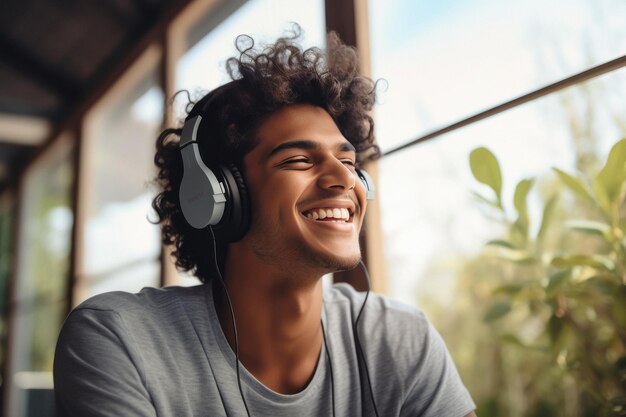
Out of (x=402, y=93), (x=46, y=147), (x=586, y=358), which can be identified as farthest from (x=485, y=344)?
(x=46, y=147)

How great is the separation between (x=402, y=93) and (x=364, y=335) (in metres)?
0.69

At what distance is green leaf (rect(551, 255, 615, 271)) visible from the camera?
3.27ft

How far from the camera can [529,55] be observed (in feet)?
4.02

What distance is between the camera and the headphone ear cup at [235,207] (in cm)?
105

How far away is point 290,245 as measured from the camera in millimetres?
1055

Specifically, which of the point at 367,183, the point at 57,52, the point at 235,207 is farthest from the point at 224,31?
the point at 57,52

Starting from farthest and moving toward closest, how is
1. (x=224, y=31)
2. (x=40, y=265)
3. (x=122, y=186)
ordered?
(x=40, y=265) < (x=122, y=186) < (x=224, y=31)

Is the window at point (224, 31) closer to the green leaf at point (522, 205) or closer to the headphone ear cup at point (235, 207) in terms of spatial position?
the headphone ear cup at point (235, 207)

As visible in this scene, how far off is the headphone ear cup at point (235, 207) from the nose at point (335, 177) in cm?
15

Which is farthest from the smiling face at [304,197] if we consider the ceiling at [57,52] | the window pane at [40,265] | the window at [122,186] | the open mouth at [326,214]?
the window pane at [40,265]

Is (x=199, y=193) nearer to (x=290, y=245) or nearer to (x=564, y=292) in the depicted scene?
(x=290, y=245)

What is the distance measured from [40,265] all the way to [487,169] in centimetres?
480

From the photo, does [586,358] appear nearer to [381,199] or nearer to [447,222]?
[447,222]

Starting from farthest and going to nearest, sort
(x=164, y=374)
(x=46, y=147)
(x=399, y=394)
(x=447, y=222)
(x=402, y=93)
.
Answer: (x=46, y=147) < (x=402, y=93) < (x=447, y=222) < (x=399, y=394) < (x=164, y=374)
